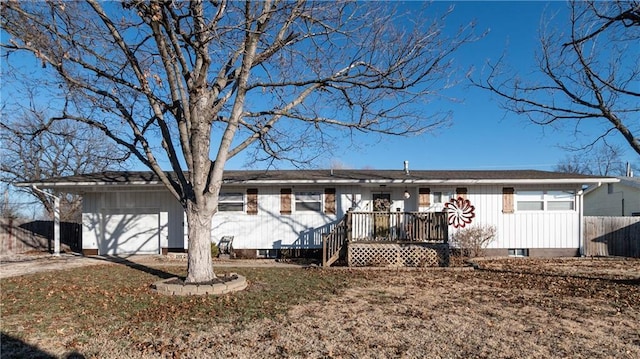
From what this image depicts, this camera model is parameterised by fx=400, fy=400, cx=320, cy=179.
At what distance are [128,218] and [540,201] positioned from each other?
48.4 feet

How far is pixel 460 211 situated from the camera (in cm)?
1398

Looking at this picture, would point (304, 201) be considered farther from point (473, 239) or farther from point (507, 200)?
point (507, 200)

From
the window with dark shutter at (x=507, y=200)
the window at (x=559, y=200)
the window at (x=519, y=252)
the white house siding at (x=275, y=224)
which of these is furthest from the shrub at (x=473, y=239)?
the white house siding at (x=275, y=224)

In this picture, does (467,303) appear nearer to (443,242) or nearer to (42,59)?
(443,242)

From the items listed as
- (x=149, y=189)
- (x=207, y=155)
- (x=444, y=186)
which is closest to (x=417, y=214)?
(x=444, y=186)

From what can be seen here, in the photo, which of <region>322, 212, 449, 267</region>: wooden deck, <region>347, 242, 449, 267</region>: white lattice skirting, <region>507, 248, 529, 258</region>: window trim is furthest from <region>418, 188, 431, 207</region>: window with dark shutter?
<region>507, 248, 529, 258</region>: window trim

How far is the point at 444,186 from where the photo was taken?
554 inches

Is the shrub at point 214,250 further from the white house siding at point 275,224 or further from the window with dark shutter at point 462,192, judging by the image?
the window with dark shutter at point 462,192

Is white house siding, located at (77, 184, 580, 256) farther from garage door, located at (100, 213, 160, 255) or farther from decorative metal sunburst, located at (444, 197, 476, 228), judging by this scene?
garage door, located at (100, 213, 160, 255)

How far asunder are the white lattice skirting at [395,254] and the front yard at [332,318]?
2.07 m

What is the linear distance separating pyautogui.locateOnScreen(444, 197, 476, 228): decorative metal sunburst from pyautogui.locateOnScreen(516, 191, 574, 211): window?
5.65ft

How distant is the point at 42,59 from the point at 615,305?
10170 mm

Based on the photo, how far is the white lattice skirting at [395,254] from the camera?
38.3 ft

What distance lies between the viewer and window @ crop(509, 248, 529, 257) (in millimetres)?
14078
